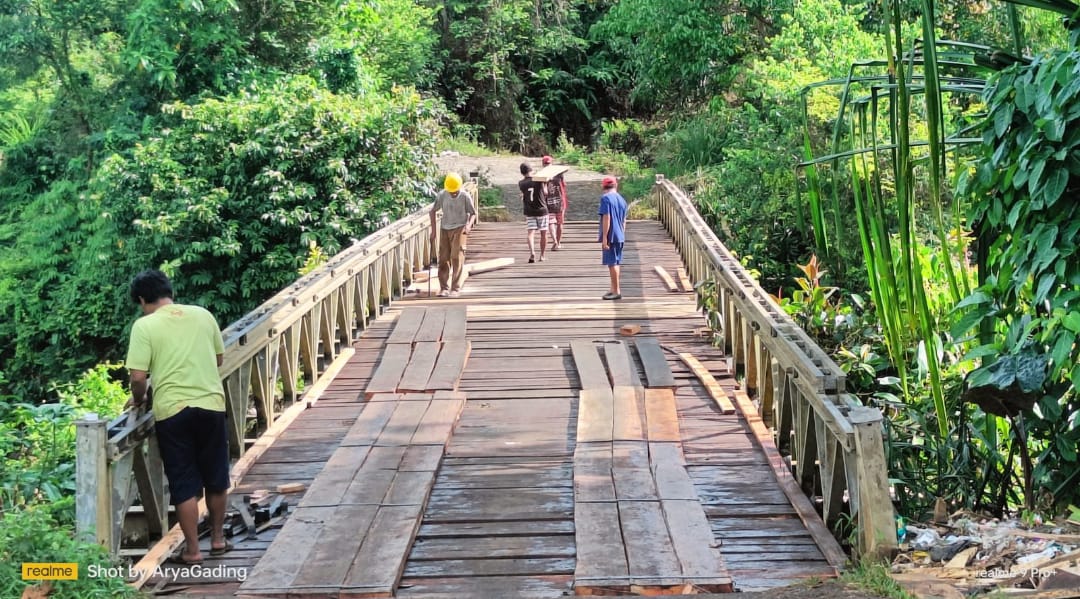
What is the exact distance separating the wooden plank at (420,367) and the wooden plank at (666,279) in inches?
164

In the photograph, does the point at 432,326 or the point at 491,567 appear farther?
the point at 432,326

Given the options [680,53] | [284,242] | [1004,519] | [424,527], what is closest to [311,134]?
[284,242]

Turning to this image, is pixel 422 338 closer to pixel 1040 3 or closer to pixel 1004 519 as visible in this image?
pixel 1004 519

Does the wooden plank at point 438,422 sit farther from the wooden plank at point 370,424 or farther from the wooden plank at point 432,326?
the wooden plank at point 432,326

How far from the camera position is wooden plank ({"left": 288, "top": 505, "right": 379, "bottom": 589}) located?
4949mm

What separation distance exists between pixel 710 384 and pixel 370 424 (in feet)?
8.92

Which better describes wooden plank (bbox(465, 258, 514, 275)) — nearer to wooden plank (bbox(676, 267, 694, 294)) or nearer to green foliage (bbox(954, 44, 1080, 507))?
wooden plank (bbox(676, 267, 694, 294))

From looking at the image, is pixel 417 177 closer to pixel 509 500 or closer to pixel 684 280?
pixel 684 280

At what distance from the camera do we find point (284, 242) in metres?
17.8

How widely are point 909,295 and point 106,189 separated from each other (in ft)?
56.5

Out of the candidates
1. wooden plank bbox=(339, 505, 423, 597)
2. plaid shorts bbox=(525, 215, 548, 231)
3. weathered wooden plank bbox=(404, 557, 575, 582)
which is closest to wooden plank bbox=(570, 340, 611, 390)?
wooden plank bbox=(339, 505, 423, 597)

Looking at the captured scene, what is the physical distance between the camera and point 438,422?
7.65 meters

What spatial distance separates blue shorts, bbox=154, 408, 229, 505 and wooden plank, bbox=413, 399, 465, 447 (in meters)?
1.84

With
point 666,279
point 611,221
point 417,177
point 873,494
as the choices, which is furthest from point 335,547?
point 417,177
